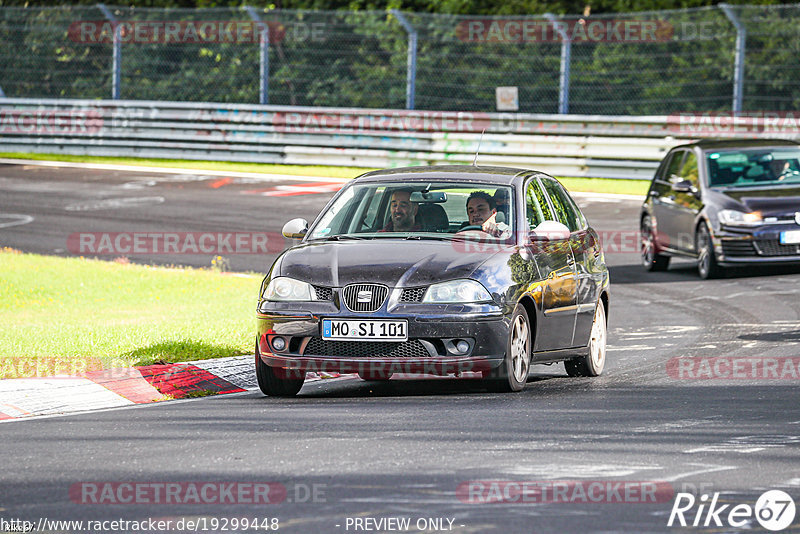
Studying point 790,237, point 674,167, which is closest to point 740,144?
point 674,167

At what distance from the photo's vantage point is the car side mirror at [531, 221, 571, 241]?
996cm

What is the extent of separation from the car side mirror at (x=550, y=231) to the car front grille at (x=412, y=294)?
127 centimetres

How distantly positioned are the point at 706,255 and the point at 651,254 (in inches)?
49.4

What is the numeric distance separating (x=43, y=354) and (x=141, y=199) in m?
15.4

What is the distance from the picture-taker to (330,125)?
29938 mm

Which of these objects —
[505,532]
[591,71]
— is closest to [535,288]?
[505,532]

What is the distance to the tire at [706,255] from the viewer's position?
17000 mm

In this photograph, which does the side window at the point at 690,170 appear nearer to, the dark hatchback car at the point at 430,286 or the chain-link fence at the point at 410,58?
the dark hatchback car at the point at 430,286

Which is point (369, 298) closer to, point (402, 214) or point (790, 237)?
point (402, 214)

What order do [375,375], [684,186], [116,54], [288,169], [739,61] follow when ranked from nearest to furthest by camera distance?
[375,375], [684,186], [739,61], [288,169], [116,54]

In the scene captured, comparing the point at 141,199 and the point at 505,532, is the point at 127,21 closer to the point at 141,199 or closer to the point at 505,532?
the point at 141,199

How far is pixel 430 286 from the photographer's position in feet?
29.9

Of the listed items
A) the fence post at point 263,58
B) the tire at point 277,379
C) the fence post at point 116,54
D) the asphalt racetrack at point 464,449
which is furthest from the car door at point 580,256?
the fence post at point 116,54

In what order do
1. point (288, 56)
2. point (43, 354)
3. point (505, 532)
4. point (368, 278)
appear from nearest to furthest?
point (505, 532)
point (368, 278)
point (43, 354)
point (288, 56)
